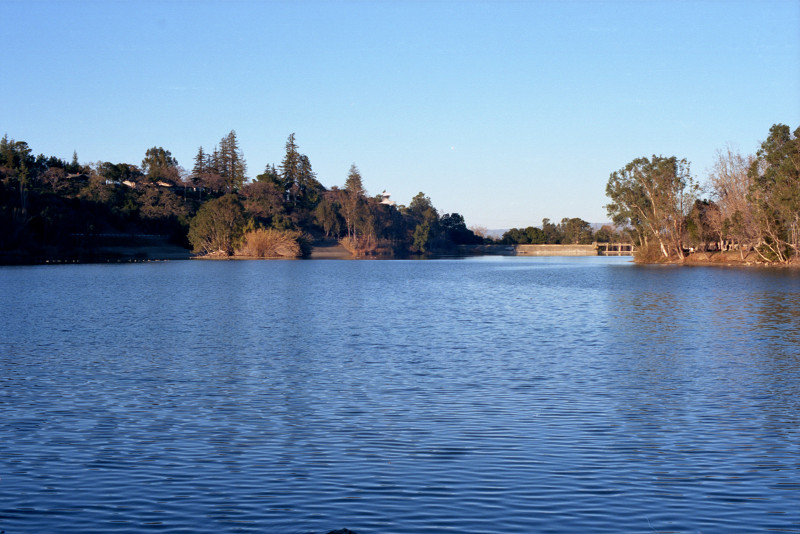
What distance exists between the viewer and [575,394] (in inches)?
530

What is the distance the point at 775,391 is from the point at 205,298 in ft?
95.8

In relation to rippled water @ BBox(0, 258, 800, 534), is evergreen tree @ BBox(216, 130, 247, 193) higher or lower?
higher

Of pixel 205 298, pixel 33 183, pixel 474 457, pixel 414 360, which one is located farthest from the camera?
pixel 33 183

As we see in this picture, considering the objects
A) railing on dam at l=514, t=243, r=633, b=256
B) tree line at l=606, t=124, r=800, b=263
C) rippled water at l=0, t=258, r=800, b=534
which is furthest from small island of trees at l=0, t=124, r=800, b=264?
rippled water at l=0, t=258, r=800, b=534

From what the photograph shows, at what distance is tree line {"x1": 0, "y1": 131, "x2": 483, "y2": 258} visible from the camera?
90.6 m

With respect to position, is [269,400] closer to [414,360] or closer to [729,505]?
[414,360]

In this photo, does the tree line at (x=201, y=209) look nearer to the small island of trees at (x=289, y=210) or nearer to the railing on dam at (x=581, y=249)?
the small island of trees at (x=289, y=210)

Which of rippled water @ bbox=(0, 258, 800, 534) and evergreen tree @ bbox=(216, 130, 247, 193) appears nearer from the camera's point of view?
rippled water @ bbox=(0, 258, 800, 534)

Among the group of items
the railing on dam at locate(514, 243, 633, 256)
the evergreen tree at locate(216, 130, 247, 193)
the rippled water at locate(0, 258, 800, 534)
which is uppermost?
the evergreen tree at locate(216, 130, 247, 193)

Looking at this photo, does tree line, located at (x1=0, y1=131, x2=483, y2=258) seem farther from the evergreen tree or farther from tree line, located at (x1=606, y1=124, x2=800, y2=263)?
tree line, located at (x1=606, y1=124, x2=800, y2=263)

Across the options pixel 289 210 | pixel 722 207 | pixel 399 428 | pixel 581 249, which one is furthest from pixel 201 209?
pixel 399 428

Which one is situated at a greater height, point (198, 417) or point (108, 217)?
point (108, 217)

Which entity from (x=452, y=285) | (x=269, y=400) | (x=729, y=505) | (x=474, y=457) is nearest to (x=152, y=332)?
(x=269, y=400)

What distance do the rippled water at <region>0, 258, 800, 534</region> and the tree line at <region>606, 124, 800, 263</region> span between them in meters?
51.0
